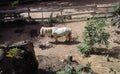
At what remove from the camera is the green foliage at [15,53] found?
1013 centimetres

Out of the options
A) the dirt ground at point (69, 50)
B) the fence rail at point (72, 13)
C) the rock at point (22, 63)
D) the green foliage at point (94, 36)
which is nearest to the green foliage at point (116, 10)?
the fence rail at point (72, 13)

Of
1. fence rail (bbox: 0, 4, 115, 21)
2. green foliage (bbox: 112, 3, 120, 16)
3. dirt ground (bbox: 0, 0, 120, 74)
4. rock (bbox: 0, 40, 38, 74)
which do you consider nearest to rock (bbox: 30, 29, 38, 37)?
dirt ground (bbox: 0, 0, 120, 74)

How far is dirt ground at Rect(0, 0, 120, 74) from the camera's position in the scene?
12258mm

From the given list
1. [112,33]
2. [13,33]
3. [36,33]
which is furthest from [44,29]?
[112,33]

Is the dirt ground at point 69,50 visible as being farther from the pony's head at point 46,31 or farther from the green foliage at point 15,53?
the green foliage at point 15,53

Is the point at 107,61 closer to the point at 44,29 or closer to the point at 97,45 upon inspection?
the point at 97,45

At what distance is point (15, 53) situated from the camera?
33.5 ft

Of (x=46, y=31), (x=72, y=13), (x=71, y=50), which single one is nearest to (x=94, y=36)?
(x=71, y=50)

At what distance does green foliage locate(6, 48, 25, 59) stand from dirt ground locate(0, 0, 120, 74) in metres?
1.94

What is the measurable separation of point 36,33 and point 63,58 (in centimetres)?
329

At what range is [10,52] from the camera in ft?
33.6

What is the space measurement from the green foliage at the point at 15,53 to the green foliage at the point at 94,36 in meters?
3.75

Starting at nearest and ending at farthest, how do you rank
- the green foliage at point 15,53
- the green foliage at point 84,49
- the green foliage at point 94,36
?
the green foliage at point 15,53 < the green foliage at point 84,49 < the green foliage at point 94,36

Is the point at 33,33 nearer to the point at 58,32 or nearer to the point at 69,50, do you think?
the point at 58,32
